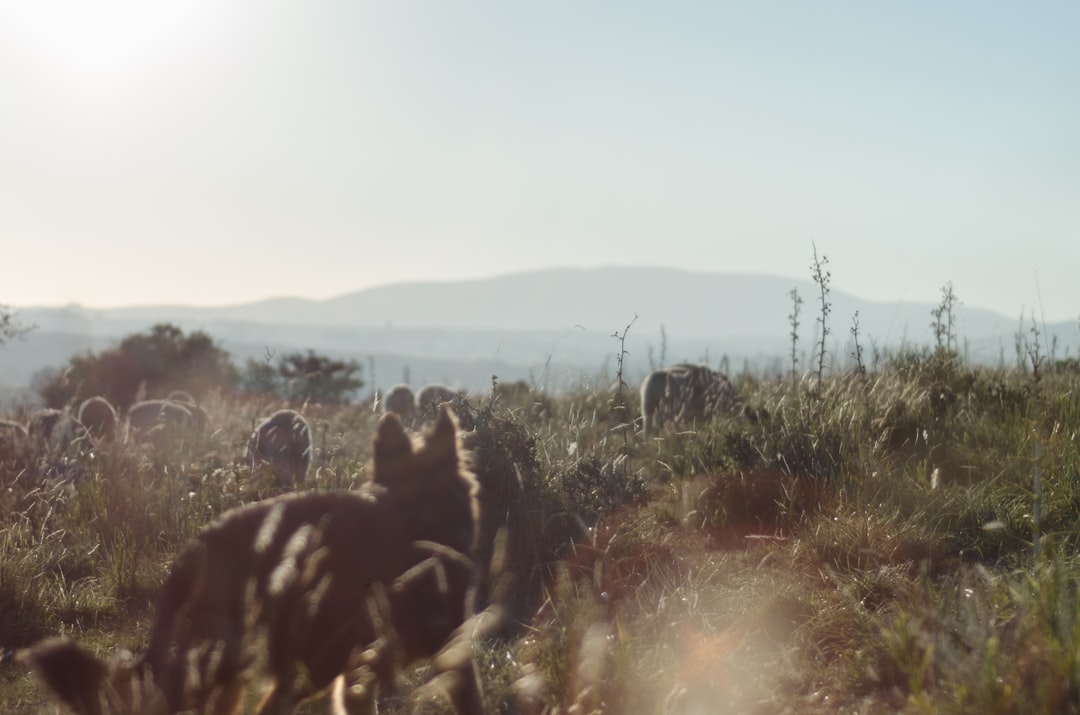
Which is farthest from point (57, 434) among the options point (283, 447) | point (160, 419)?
point (160, 419)

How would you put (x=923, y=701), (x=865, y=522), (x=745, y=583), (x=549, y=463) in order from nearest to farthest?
(x=923, y=701)
(x=745, y=583)
(x=865, y=522)
(x=549, y=463)

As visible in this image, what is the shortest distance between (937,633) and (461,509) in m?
2.47

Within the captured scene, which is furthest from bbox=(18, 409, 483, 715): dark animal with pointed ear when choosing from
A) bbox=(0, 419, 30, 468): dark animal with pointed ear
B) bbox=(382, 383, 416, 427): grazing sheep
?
bbox=(382, 383, 416, 427): grazing sheep

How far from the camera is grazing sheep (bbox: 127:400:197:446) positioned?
1366 centimetres

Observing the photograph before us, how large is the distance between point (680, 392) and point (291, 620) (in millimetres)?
9525

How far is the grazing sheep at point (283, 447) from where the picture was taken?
10.3 m

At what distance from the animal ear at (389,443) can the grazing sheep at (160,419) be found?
899 cm

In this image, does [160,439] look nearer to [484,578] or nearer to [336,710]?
[484,578]

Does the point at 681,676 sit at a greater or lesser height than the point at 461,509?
→ lesser

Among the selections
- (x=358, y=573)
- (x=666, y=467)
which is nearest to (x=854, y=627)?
(x=358, y=573)

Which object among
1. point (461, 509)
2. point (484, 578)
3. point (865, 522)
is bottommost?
point (484, 578)

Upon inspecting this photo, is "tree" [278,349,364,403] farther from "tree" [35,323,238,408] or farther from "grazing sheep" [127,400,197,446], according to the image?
"grazing sheep" [127,400,197,446]

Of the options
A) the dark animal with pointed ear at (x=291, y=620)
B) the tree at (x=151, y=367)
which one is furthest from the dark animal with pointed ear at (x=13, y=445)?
the tree at (x=151, y=367)

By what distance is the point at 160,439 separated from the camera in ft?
44.1
